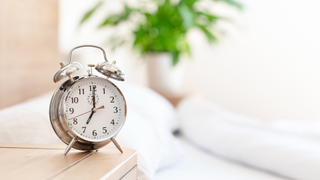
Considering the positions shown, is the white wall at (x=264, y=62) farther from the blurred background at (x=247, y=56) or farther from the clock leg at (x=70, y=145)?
the clock leg at (x=70, y=145)

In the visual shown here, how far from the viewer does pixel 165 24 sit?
2148mm

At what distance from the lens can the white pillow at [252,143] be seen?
856mm

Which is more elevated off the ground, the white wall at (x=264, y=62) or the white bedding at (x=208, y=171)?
the white wall at (x=264, y=62)

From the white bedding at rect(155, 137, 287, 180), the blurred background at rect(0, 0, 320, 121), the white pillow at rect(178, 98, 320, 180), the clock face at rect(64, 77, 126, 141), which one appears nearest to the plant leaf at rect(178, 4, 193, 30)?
the blurred background at rect(0, 0, 320, 121)

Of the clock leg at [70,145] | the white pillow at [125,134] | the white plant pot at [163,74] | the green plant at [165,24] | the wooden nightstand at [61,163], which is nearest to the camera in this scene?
the wooden nightstand at [61,163]

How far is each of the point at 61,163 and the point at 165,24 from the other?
5.75 feet

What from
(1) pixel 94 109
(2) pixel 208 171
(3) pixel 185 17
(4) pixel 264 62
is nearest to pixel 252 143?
(2) pixel 208 171

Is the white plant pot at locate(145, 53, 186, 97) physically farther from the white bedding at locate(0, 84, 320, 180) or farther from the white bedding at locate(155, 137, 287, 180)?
the white bedding at locate(155, 137, 287, 180)

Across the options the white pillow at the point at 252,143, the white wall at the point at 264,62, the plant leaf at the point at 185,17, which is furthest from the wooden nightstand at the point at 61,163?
the white wall at the point at 264,62

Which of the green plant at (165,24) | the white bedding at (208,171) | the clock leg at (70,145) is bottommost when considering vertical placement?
the white bedding at (208,171)

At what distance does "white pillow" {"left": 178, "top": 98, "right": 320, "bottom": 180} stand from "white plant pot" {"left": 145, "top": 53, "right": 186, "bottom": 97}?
0.81 meters

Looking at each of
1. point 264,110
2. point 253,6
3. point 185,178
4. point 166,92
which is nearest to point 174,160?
point 185,178

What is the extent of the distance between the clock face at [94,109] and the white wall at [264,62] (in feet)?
5.88

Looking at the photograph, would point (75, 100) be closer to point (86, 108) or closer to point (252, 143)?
point (86, 108)
